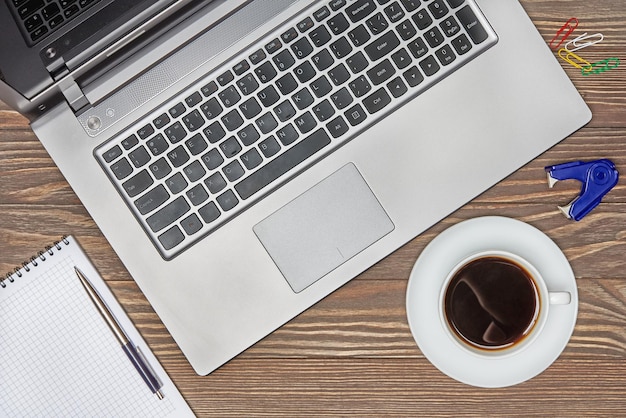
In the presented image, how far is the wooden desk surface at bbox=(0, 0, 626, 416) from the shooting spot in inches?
31.5

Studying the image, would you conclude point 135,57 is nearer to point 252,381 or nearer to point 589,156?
point 252,381

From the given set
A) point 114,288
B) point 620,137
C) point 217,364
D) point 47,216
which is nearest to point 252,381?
point 217,364

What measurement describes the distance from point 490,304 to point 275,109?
32cm

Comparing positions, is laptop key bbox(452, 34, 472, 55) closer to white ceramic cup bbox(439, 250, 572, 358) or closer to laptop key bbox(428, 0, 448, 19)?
laptop key bbox(428, 0, 448, 19)

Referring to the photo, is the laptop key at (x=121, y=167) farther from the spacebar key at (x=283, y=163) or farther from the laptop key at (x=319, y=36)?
the laptop key at (x=319, y=36)

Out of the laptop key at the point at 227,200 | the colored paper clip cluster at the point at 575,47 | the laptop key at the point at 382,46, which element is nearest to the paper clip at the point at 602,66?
the colored paper clip cluster at the point at 575,47

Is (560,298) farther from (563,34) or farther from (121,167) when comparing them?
(121,167)

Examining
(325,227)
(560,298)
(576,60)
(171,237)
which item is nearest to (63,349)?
(171,237)

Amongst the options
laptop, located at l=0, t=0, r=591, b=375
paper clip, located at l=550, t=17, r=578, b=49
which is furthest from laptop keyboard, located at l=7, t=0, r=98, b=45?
paper clip, located at l=550, t=17, r=578, b=49

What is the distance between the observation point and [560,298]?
2.40 ft

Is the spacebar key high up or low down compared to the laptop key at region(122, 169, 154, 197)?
down

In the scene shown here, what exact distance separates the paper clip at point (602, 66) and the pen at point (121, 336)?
2.02 feet

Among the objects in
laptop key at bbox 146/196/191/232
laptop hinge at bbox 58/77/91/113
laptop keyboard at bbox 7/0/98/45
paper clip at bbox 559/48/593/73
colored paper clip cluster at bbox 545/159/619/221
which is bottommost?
colored paper clip cluster at bbox 545/159/619/221

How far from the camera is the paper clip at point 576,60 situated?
0.81 metres
